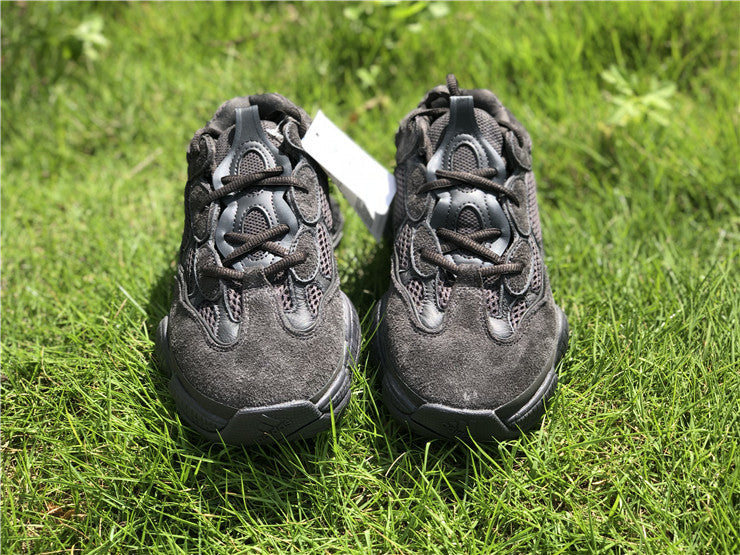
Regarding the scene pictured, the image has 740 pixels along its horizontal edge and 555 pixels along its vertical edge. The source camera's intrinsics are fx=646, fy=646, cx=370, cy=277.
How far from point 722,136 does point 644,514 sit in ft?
6.08

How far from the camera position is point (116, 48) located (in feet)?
12.0

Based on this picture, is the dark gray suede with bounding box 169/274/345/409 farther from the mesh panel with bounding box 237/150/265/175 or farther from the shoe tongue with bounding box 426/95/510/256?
the shoe tongue with bounding box 426/95/510/256

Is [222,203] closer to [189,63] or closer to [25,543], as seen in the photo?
[25,543]

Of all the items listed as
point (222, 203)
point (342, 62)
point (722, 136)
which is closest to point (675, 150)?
point (722, 136)

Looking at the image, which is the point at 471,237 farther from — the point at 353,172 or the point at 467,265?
the point at 353,172

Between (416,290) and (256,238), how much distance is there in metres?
0.49

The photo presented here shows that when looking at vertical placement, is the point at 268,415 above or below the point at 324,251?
below

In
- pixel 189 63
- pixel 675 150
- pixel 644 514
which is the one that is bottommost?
pixel 644 514

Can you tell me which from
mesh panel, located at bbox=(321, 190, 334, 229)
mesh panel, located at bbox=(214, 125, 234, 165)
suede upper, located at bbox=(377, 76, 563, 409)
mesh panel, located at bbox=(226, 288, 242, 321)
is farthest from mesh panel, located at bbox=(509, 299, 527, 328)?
mesh panel, located at bbox=(214, 125, 234, 165)

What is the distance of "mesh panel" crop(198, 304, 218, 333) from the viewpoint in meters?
1.81

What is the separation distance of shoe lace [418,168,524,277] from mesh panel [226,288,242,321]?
0.56 metres

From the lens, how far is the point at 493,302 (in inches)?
73.1

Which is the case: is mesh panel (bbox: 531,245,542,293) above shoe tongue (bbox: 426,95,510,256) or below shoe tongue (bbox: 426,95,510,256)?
below

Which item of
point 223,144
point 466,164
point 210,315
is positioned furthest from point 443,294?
point 223,144
